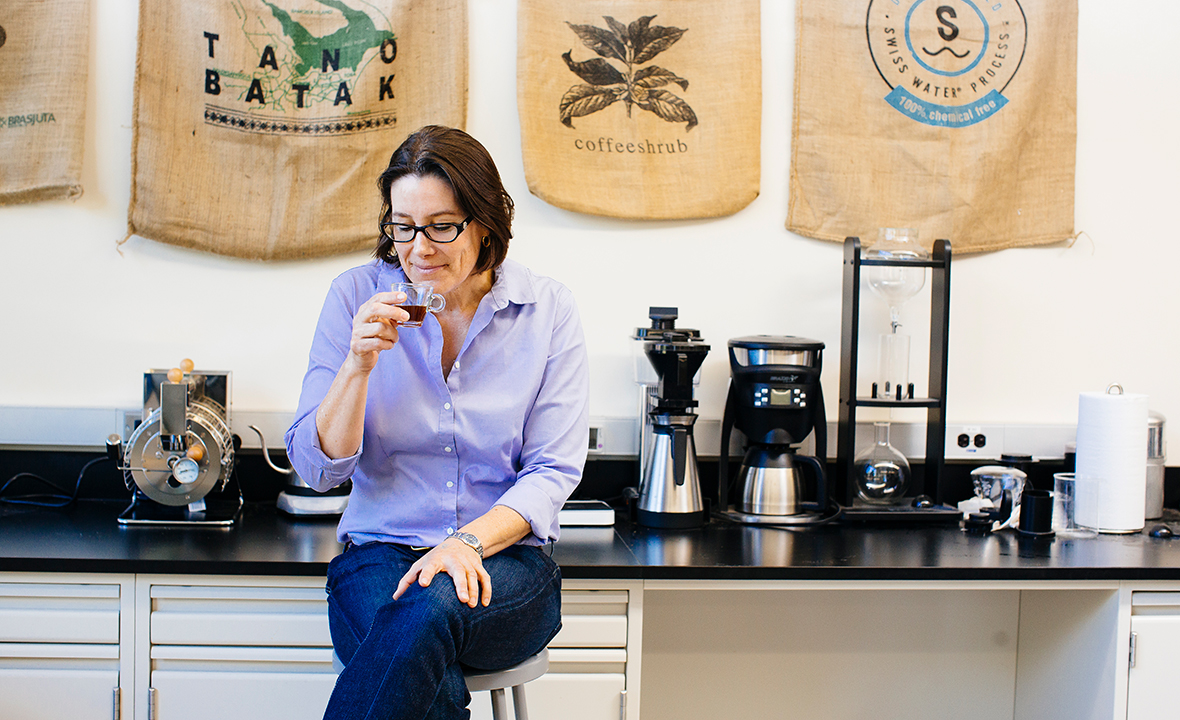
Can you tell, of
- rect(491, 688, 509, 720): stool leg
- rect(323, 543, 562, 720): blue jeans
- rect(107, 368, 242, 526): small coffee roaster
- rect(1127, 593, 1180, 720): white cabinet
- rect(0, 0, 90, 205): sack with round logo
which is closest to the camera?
rect(323, 543, 562, 720): blue jeans

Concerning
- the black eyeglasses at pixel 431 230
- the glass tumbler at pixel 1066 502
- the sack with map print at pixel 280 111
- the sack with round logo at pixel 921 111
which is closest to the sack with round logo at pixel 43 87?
the sack with map print at pixel 280 111

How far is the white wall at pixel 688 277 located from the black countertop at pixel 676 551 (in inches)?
17.1

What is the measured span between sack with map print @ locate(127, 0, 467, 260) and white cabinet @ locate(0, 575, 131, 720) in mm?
909

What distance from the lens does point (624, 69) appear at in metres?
2.41

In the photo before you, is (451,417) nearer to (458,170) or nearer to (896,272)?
(458,170)

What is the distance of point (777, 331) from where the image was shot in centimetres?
254

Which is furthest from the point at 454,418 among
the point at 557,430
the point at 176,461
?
the point at 176,461

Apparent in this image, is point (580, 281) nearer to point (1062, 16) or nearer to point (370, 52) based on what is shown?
point (370, 52)

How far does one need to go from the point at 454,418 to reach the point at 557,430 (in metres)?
0.19

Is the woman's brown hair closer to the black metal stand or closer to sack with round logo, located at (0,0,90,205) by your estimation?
the black metal stand

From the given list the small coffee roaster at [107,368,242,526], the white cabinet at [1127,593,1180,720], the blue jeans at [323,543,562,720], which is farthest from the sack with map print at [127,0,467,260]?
the white cabinet at [1127,593,1180,720]

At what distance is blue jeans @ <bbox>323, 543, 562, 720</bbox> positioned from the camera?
1301 millimetres

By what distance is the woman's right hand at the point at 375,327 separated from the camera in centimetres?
149

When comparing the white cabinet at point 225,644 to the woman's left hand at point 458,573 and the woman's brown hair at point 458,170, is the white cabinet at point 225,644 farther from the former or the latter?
the woman's brown hair at point 458,170
